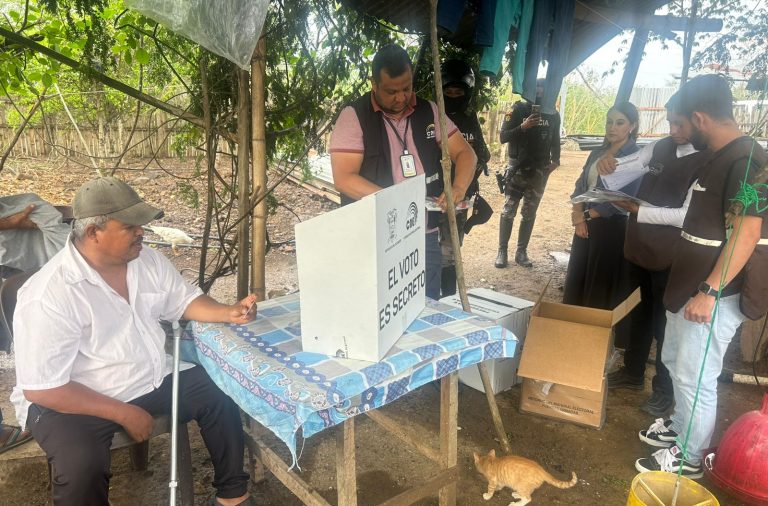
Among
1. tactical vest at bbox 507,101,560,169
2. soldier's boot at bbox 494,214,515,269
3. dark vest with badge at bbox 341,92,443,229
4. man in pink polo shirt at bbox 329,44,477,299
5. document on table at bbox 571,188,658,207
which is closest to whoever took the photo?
man in pink polo shirt at bbox 329,44,477,299

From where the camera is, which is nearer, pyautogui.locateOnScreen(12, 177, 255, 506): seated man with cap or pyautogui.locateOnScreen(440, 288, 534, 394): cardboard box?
pyautogui.locateOnScreen(12, 177, 255, 506): seated man with cap

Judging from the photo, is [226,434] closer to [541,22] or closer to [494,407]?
[494,407]

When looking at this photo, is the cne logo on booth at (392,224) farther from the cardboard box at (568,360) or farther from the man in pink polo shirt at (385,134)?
the cardboard box at (568,360)

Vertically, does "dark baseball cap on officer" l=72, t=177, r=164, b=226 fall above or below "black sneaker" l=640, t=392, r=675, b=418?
above

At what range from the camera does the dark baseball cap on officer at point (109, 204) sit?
1.99 metres

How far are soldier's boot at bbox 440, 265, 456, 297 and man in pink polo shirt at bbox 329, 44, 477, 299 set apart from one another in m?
1.02

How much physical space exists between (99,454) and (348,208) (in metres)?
1.33

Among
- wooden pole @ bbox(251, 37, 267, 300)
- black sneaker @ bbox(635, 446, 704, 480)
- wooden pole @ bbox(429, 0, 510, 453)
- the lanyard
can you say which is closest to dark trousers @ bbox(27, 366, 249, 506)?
wooden pole @ bbox(251, 37, 267, 300)

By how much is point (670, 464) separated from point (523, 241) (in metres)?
3.84

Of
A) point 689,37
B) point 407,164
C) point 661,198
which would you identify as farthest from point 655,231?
point 689,37

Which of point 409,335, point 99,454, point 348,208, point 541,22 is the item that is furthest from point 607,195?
point 99,454

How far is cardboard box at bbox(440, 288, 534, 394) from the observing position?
11.7ft

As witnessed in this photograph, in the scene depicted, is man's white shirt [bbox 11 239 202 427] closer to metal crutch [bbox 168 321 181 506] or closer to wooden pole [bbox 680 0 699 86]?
metal crutch [bbox 168 321 181 506]

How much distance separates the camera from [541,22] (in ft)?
12.2
